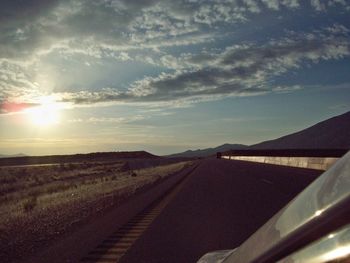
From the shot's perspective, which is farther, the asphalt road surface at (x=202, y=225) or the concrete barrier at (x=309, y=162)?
the concrete barrier at (x=309, y=162)

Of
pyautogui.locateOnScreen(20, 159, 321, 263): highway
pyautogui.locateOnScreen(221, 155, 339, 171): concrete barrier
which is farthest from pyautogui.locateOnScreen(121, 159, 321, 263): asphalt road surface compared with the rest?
pyautogui.locateOnScreen(221, 155, 339, 171): concrete barrier

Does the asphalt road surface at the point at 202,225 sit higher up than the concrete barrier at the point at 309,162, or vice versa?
the concrete barrier at the point at 309,162

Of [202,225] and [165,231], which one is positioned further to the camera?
[202,225]

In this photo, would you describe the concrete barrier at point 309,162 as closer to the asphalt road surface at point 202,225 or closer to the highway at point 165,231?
the asphalt road surface at point 202,225

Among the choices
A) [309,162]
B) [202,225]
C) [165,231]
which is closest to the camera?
[165,231]

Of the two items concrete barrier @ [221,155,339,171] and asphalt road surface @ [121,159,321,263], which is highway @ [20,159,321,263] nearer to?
asphalt road surface @ [121,159,321,263]

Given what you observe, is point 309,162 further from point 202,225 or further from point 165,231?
point 165,231

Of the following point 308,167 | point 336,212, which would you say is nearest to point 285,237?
point 336,212

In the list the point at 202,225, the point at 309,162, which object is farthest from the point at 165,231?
the point at 309,162

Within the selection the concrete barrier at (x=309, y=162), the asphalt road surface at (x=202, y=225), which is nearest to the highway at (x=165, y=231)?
the asphalt road surface at (x=202, y=225)

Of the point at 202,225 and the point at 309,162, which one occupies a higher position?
the point at 309,162

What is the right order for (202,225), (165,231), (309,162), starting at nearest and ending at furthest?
(165,231) < (202,225) < (309,162)

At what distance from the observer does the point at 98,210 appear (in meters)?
17.2

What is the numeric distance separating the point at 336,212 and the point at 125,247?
7999mm
